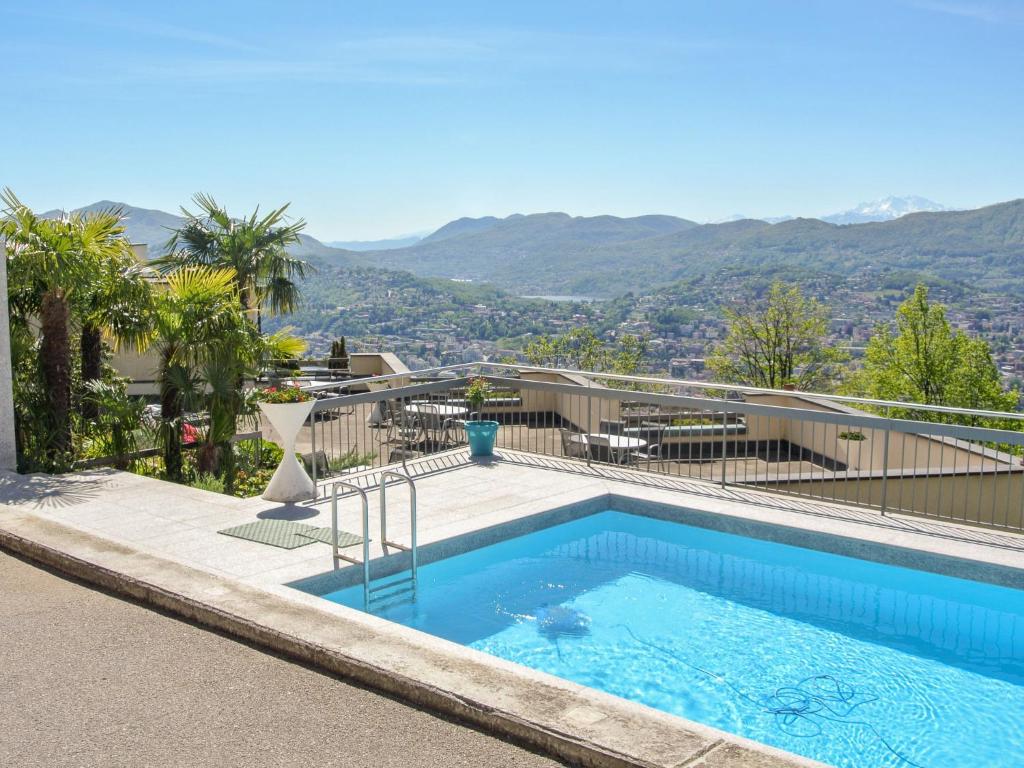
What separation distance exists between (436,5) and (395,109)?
3133 centimetres

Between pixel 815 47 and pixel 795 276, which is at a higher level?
pixel 815 47

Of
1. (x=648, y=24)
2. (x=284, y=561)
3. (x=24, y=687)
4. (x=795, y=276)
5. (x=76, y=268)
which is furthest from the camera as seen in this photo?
(x=795, y=276)

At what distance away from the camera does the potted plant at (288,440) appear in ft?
26.9

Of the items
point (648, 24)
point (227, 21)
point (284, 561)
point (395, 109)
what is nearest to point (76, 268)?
point (284, 561)

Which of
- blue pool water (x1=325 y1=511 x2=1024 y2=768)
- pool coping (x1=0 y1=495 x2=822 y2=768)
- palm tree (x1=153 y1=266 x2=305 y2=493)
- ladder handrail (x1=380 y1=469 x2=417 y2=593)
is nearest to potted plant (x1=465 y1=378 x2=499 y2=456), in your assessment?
blue pool water (x1=325 y1=511 x2=1024 y2=768)

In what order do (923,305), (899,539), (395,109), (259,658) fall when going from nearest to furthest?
(259,658)
(899,539)
(923,305)
(395,109)

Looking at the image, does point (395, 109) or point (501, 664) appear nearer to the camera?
point (501, 664)

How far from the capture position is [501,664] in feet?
14.5

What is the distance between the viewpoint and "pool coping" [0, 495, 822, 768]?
353cm

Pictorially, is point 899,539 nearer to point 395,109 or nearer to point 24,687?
point 24,687

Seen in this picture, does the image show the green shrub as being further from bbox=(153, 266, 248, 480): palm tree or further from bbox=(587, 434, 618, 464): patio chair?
bbox=(587, 434, 618, 464): patio chair

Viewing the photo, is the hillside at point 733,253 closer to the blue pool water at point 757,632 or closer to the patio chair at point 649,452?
the patio chair at point 649,452

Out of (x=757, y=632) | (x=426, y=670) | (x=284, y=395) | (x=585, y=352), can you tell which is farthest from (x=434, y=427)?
(x=585, y=352)

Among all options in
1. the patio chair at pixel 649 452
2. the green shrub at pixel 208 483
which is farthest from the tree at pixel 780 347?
the green shrub at pixel 208 483
